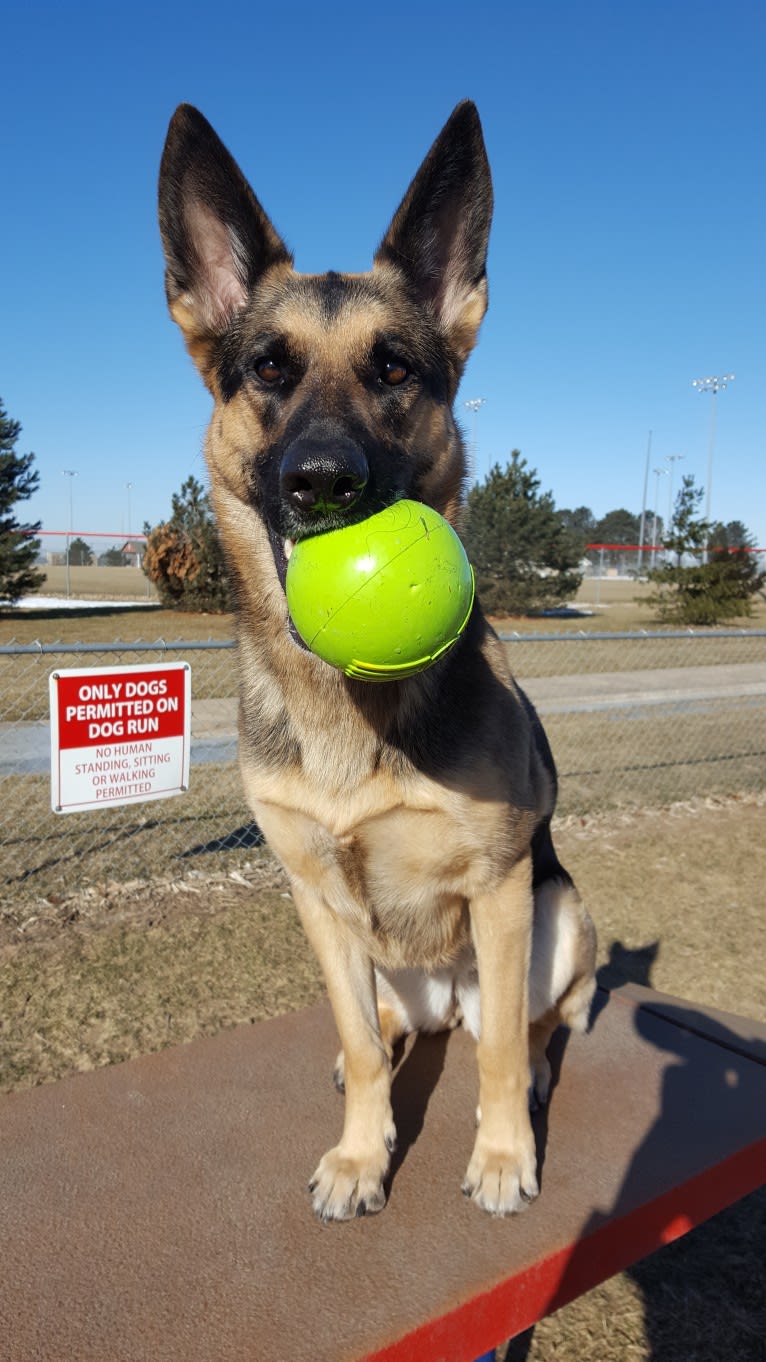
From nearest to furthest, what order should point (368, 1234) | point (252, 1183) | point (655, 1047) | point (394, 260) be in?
point (368, 1234) < point (252, 1183) < point (394, 260) < point (655, 1047)

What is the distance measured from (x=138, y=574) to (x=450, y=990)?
44203mm

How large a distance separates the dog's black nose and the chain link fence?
106 inches

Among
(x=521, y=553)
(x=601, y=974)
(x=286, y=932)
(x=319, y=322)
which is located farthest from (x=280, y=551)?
(x=521, y=553)

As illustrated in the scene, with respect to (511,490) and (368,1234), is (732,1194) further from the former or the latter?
(511,490)

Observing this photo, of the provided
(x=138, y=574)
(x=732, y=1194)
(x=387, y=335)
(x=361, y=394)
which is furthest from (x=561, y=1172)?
(x=138, y=574)

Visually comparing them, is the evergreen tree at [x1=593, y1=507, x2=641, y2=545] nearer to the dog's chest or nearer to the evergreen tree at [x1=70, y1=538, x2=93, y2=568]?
the evergreen tree at [x1=70, y1=538, x2=93, y2=568]

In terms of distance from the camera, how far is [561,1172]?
248 cm

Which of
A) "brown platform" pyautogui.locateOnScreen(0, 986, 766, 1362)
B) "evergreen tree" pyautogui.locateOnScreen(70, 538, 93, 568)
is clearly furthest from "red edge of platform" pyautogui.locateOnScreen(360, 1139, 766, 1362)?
"evergreen tree" pyautogui.locateOnScreen(70, 538, 93, 568)

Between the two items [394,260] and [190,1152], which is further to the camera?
[394,260]

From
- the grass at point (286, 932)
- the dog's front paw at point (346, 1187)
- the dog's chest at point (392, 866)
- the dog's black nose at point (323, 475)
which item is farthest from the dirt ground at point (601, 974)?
the dog's black nose at point (323, 475)

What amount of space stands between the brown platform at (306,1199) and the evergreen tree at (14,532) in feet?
69.9

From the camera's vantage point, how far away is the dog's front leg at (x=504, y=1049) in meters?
2.29

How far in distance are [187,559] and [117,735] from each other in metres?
18.7

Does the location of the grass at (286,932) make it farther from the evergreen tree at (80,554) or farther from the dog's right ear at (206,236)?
the evergreen tree at (80,554)
